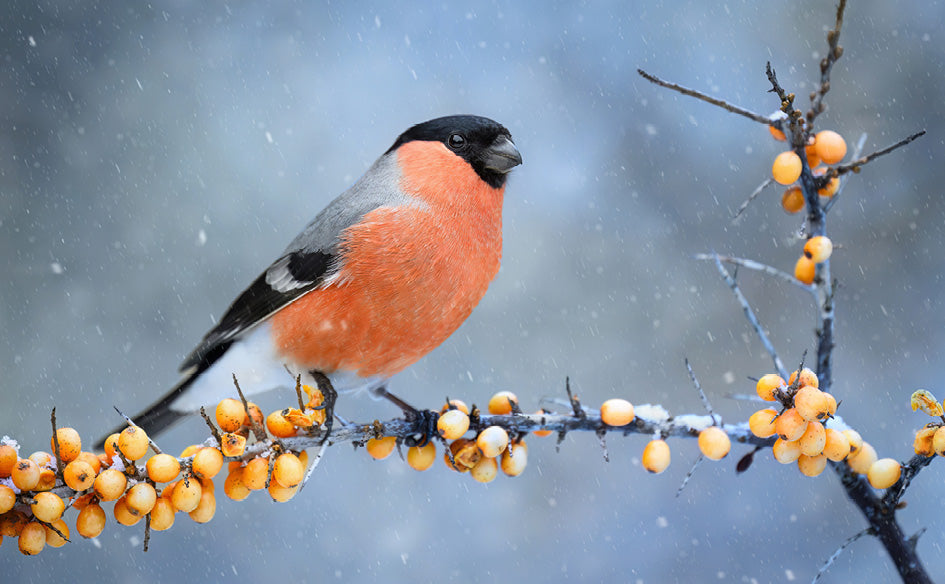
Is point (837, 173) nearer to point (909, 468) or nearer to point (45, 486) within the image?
point (909, 468)

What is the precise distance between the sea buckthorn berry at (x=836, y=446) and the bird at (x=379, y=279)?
51 centimetres

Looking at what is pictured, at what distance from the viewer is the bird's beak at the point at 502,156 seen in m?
1.18

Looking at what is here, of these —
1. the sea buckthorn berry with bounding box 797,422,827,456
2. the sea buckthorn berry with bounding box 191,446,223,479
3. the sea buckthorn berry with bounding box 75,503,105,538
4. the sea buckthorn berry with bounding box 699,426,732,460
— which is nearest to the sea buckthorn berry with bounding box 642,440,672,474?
the sea buckthorn berry with bounding box 699,426,732,460

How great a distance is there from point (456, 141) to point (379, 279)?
25 centimetres

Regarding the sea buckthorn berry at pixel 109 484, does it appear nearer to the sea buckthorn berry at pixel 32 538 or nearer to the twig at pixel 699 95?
the sea buckthorn berry at pixel 32 538

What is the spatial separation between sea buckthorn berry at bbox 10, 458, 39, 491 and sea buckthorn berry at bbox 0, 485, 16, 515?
11 millimetres

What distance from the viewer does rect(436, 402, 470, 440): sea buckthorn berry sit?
98 cm

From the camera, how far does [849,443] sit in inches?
35.5

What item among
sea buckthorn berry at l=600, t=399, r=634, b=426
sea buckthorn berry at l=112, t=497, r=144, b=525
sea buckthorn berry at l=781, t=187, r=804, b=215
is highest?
sea buckthorn berry at l=781, t=187, r=804, b=215

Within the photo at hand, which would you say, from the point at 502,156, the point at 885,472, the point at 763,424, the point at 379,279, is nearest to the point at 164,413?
the point at 379,279

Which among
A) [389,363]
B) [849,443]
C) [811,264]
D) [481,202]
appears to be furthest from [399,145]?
[849,443]

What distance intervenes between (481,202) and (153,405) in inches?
24.7

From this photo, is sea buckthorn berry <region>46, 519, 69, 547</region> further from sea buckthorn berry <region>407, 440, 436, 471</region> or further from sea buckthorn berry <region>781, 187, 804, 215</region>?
sea buckthorn berry <region>781, 187, 804, 215</region>

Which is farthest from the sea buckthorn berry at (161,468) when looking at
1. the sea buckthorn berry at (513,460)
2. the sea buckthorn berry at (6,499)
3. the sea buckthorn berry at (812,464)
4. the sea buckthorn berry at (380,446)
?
the sea buckthorn berry at (812,464)
